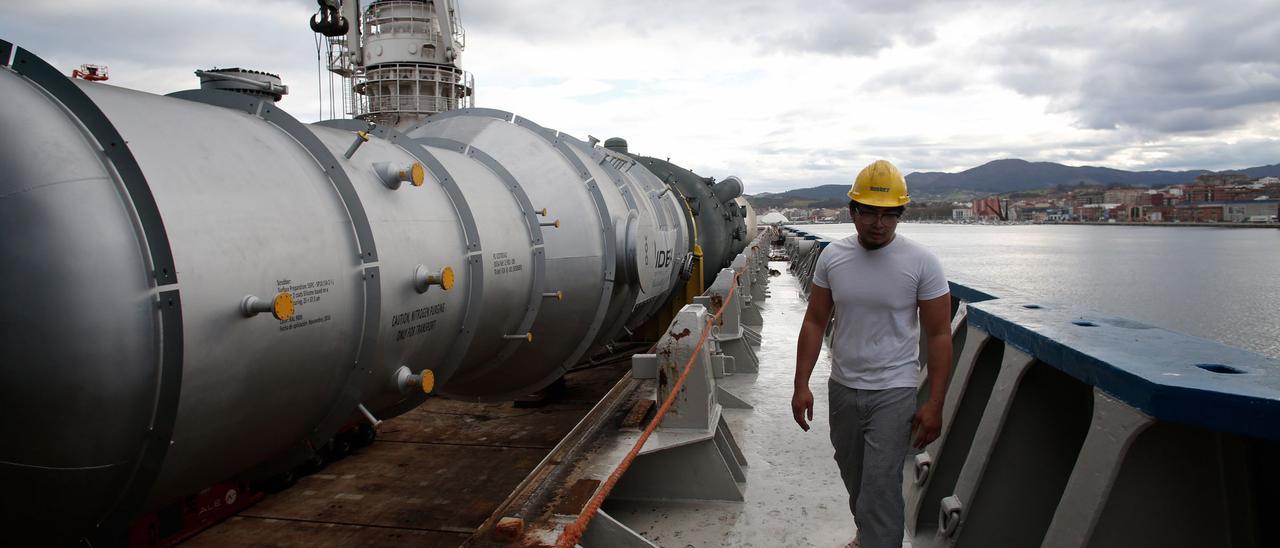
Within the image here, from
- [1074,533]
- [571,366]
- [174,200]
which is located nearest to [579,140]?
[571,366]

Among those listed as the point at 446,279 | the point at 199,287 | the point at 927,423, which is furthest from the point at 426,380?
the point at 927,423

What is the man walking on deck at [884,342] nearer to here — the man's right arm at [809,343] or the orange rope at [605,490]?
the man's right arm at [809,343]

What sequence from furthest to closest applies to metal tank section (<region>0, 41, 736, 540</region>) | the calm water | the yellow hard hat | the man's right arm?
the calm water
the man's right arm
the yellow hard hat
metal tank section (<region>0, 41, 736, 540</region>)

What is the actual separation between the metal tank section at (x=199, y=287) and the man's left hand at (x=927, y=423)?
2143 mm

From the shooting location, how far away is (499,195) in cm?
496

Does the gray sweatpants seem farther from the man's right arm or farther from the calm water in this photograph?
the calm water

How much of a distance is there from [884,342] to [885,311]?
110 millimetres

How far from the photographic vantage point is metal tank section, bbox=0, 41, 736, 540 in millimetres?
2123

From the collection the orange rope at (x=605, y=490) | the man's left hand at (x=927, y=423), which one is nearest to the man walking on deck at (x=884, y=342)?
the man's left hand at (x=927, y=423)

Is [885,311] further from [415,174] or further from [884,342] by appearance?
[415,174]

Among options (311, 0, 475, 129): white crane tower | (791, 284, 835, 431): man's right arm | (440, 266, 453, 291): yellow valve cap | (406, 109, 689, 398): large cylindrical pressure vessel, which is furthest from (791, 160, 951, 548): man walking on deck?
(311, 0, 475, 129): white crane tower

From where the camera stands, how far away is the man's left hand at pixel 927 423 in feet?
8.32

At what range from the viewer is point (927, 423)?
8.41ft

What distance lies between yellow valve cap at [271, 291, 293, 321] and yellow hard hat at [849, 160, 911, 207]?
1.99 metres
